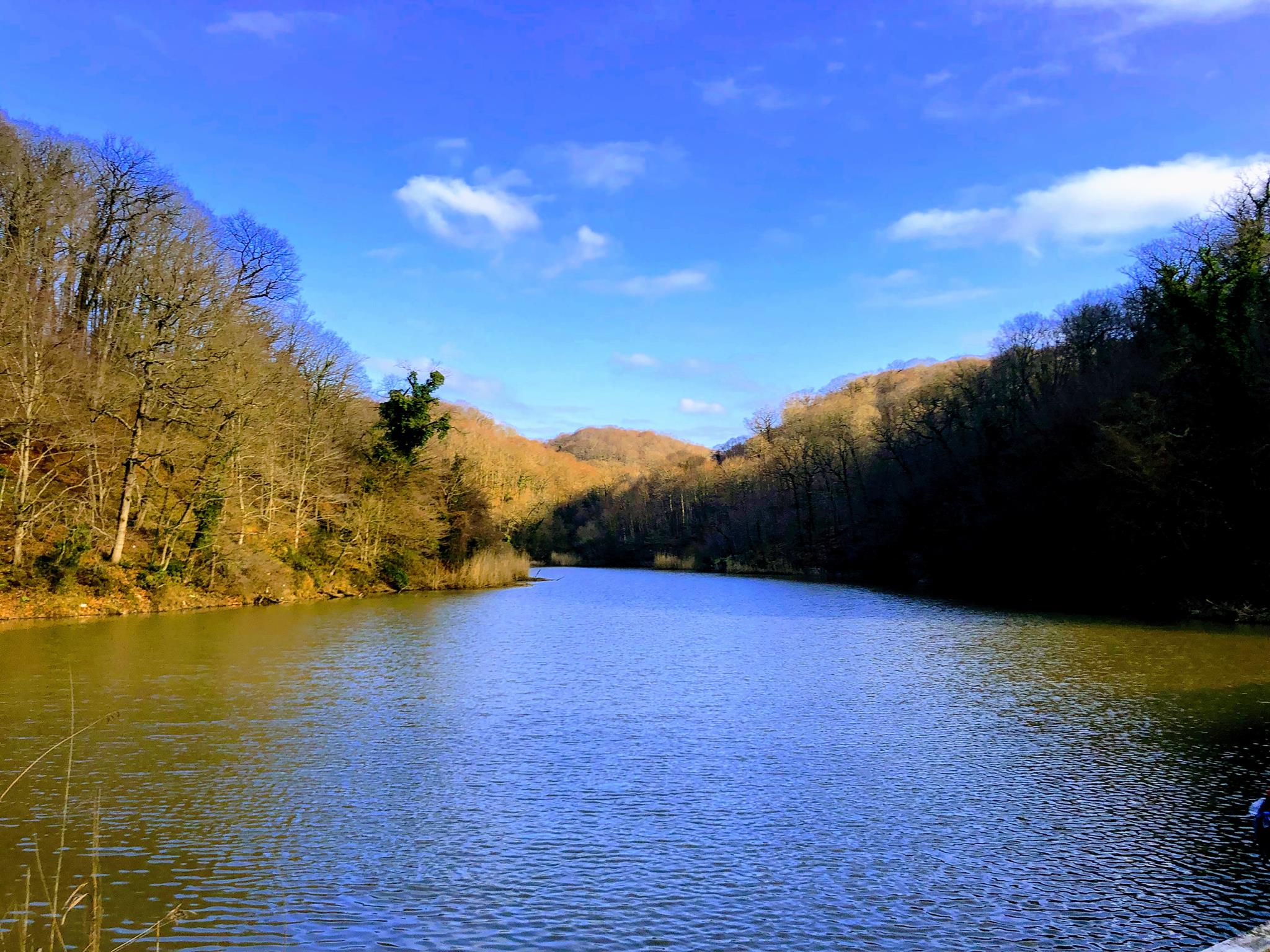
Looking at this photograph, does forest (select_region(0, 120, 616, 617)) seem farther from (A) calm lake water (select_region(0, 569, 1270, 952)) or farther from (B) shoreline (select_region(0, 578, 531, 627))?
(A) calm lake water (select_region(0, 569, 1270, 952))

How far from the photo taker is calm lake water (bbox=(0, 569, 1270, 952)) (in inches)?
227

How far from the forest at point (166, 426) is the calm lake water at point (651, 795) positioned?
23.9 ft

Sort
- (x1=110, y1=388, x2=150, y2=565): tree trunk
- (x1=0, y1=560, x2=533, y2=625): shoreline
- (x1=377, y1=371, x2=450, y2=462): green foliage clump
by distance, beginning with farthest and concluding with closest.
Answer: (x1=377, y1=371, x2=450, y2=462): green foliage clump → (x1=110, y1=388, x2=150, y2=565): tree trunk → (x1=0, y1=560, x2=533, y2=625): shoreline

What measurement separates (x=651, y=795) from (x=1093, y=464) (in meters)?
24.6

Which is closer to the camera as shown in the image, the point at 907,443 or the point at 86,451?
the point at 86,451

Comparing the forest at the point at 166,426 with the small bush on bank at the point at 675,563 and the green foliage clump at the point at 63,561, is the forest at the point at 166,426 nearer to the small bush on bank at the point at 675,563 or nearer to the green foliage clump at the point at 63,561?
the green foliage clump at the point at 63,561

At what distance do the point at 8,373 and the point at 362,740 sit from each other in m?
16.9

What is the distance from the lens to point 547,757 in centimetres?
988

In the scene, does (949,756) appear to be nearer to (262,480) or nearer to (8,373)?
(8,373)

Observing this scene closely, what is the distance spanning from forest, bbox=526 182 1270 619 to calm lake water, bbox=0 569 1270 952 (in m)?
8.34

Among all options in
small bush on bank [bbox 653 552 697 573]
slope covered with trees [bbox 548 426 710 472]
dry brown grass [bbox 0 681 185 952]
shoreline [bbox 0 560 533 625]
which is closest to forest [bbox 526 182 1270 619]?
small bush on bank [bbox 653 552 697 573]

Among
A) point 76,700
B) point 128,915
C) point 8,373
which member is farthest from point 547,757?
point 8,373

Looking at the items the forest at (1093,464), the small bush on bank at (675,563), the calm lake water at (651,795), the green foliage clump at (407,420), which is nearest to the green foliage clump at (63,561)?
the calm lake water at (651,795)

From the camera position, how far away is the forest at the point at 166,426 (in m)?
22.2
